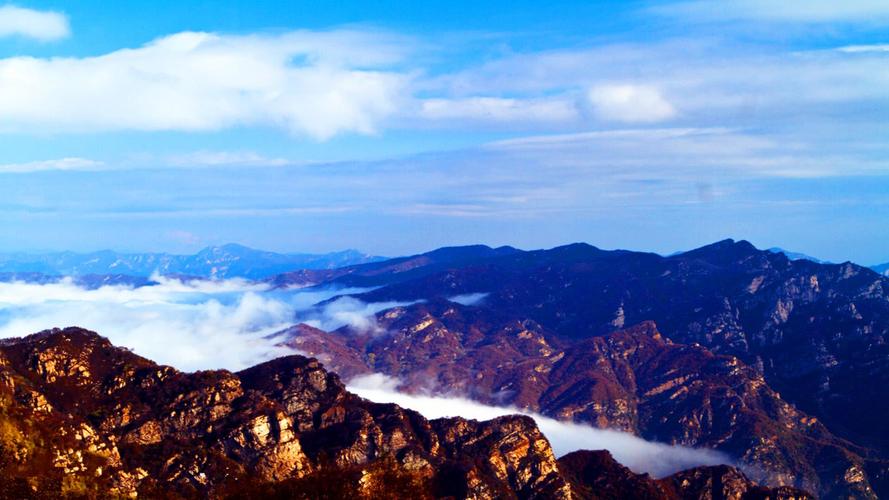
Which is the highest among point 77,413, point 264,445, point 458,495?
point 77,413

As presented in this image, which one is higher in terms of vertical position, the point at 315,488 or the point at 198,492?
the point at 315,488

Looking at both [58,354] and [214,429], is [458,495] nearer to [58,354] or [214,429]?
[214,429]

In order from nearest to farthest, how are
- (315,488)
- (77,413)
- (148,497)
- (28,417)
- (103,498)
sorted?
(315,488), (103,498), (148,497), (28,417), (77,413)

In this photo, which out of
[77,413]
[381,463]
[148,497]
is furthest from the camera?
[77,413]

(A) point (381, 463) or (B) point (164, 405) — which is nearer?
(A) point (381, 463)

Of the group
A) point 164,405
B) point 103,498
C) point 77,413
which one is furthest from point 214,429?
point 103,498

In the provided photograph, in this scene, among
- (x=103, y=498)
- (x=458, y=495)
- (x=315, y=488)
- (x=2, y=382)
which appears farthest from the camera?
(x=458, y=495)

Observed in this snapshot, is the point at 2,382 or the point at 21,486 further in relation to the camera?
the point at 2,382

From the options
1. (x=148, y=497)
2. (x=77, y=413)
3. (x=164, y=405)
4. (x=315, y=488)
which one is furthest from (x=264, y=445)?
(x=315, y=488)

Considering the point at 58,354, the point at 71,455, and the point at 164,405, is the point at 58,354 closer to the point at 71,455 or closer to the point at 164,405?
the point at 164,405
